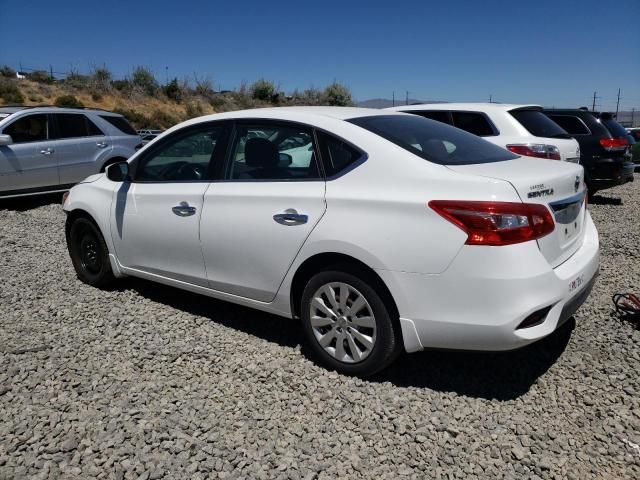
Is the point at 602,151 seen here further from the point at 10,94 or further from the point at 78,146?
the point at 10,94

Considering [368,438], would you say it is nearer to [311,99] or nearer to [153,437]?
[153,437]

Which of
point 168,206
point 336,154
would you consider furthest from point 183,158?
point 336,154

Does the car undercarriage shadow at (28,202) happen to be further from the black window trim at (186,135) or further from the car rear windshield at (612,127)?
the car rear windshield at (612,127)

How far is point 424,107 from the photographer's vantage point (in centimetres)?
778

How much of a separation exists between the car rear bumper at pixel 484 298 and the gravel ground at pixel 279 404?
448 millimetres

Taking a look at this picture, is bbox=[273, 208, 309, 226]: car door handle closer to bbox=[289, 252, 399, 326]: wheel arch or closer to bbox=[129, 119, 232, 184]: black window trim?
bbox=[289, 252, 399, 326]: wheel arch

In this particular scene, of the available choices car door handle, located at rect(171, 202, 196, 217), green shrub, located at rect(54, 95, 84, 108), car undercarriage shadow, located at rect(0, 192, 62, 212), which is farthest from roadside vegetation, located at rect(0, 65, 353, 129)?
car door handle, located at rect(171, 202, 196, 217)

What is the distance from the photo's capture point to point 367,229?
292 centimetres

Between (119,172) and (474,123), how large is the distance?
4.87 metres

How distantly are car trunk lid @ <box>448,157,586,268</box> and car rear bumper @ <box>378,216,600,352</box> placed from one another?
12 centimetres

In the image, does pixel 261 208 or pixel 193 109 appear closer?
pixel 261 208

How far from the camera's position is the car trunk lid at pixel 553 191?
2775 millimetres

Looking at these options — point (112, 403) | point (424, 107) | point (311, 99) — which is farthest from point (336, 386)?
point (311, 99)

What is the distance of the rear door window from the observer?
31.2 feet
